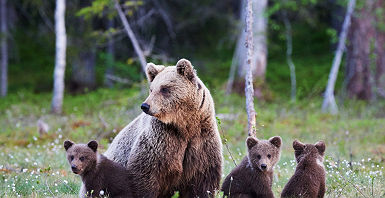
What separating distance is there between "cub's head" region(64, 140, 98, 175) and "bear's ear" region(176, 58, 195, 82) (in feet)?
4.71

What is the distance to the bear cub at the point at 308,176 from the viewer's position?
635 centimetres

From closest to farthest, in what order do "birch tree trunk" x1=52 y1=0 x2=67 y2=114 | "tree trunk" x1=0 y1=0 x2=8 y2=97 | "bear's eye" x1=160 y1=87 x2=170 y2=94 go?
"bear's eye" x1=160 y1=87 x2=170 y2=94
"birch tree trunk" x1=52 y1=0 x2=67 y2=114
"tree trunk" x1=0 y1=0 x2=8 y2=97

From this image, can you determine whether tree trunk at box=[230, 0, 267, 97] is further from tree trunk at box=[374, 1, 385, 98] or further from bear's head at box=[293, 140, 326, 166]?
bear's head at box=[293, 140, 326, 166]

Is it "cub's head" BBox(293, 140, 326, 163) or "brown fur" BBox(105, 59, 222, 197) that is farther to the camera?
"cub's head" BBox(293, 140, 326, 163)

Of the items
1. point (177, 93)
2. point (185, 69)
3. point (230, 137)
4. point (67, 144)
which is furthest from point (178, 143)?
point (230, 137)

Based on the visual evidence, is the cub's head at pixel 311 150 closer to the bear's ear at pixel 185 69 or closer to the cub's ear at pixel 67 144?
the bear's ear at pixel 185 69

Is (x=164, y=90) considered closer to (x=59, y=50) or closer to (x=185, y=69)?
(x=185, y=69)

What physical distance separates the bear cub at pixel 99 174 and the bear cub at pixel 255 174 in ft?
4.04

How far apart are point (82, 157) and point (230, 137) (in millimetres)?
7814

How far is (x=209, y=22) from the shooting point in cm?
2944

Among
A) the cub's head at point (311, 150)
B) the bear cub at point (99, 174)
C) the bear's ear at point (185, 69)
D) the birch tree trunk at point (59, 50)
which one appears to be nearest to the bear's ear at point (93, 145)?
the bear cub at point (99, 174)

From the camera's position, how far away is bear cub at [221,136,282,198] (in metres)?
6.27

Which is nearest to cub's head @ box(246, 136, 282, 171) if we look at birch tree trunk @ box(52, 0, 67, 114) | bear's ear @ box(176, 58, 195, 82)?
bear's ear @ box(176, 58, 195, 82)

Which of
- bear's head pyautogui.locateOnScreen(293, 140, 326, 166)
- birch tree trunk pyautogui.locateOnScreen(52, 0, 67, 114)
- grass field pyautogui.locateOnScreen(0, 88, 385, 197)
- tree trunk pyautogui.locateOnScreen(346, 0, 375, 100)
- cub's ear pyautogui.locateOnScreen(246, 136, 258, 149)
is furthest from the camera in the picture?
tree trunk pyautogui.locateOnScreen(346, 0, 375, 100)
